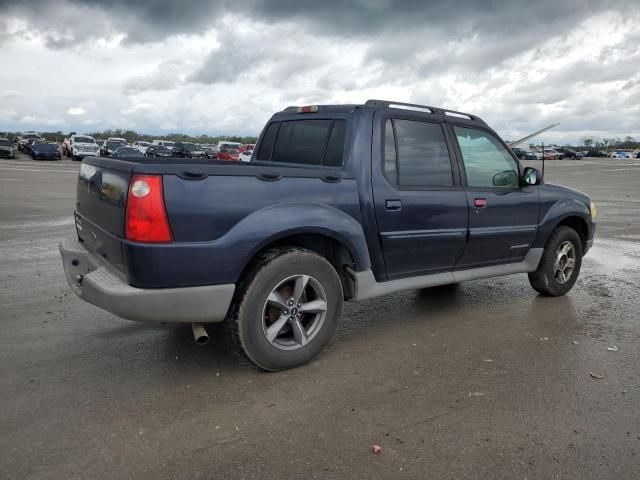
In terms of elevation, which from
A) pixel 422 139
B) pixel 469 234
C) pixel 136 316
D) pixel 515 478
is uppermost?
pixel 422 139

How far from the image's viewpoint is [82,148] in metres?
37.6

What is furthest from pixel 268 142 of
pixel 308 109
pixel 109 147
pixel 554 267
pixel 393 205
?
pixel 109 147

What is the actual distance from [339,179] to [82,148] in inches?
1522

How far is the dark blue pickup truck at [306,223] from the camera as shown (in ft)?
9.91

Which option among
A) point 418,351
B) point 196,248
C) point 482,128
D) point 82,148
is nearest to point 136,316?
point 196,248

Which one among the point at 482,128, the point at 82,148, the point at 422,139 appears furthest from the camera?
the point at 82,148

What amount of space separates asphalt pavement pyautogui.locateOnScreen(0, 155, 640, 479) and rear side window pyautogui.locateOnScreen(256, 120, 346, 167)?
4.80 feet

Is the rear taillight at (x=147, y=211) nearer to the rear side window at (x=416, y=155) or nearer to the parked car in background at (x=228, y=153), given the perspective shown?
the rear side window at (x=416, y=155)

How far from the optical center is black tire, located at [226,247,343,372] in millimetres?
3264

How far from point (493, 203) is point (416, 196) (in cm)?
100

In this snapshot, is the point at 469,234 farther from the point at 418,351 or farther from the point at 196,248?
the point at 196,248

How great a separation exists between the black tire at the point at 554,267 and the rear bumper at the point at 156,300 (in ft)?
11.5

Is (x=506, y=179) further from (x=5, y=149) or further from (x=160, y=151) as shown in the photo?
(x=5, y=149)

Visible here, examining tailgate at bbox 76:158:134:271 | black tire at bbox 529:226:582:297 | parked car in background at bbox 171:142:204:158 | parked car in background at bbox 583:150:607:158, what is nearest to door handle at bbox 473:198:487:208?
black tire at bbox 529:226:582:297
